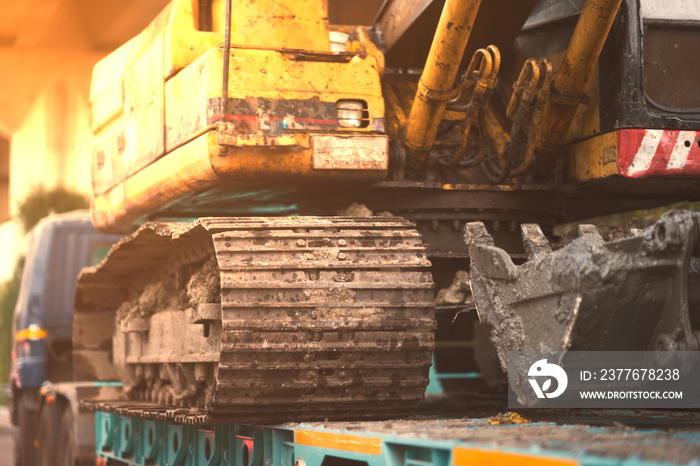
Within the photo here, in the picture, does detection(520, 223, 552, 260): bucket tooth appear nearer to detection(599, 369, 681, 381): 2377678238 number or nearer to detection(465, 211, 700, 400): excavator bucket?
detection(465, 211, 700, 400): excavator bucket

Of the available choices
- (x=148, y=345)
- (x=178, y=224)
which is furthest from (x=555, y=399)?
(x=148, y=345)

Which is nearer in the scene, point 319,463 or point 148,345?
point 319,463

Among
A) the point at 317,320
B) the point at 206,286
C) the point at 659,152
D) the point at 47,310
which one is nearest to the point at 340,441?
the point at 317,320

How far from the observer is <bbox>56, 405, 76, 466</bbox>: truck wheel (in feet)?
27.0

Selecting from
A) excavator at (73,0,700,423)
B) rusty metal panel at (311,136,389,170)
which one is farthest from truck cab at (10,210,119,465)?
rusty metal panel at (311,136,389,170)

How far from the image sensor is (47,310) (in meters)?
9.67

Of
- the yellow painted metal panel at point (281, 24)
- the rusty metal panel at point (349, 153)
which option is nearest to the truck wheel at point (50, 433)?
the yellow painted metal panel at point (281, 24)

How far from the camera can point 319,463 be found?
14.0 feet

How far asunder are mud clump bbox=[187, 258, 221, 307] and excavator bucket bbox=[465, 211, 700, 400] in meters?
1.77

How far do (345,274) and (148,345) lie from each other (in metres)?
2.68

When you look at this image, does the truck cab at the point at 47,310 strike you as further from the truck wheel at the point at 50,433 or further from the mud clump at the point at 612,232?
the mud clump at the point at 612,232

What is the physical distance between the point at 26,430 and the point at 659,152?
22.5 feet

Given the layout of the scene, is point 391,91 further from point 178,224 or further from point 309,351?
point 309,351

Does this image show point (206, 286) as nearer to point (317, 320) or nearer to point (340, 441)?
point (317, 320)
